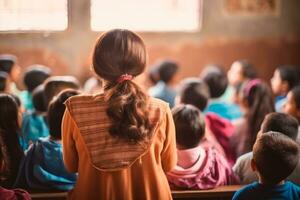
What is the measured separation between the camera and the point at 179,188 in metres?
2.78

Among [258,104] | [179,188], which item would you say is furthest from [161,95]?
[179,188]

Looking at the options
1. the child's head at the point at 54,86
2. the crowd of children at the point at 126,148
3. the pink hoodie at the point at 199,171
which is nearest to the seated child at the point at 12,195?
the crowd of children at the point at 126,148

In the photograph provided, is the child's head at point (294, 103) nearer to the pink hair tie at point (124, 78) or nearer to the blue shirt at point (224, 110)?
the blue shirt at point (224, 110)

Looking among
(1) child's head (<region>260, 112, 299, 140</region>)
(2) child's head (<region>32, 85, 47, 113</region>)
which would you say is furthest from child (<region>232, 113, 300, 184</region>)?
(2) child's head (<region>32, 85, 47, 113</region>)

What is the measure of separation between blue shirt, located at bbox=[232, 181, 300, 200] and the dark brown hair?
0.56 m

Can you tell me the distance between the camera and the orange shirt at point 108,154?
7.04ft

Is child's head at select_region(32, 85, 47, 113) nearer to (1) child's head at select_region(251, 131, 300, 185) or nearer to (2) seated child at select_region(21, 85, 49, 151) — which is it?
(2) seated child at select_region(21, 85, 49, 151)

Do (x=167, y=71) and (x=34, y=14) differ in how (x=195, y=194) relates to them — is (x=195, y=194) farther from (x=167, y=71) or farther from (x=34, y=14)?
(x=34, y=14)

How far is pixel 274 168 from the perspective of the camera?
230 centimetres

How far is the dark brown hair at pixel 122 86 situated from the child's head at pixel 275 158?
554 mm

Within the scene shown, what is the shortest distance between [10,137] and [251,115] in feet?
6.05

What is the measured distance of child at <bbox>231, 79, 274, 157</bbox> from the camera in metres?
3.77

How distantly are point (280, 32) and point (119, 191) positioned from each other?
17.1 ft

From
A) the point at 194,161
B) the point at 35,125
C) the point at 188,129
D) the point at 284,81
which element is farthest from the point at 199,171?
the point at 284,81
